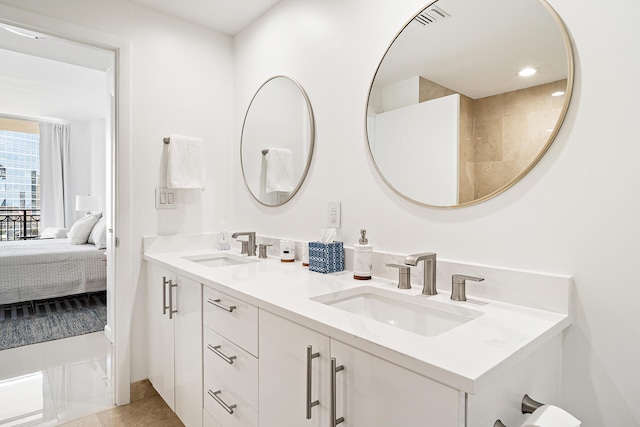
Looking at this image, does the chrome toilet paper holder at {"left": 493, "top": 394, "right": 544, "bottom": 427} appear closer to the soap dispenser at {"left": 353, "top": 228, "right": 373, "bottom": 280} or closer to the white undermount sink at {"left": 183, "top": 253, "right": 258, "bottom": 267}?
the soap dispenser at {"left": 353, "top": 228, "right": 373, "bottom": 280}

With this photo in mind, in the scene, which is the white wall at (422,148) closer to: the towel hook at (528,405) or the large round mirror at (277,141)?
the large round mirror at (277,141)

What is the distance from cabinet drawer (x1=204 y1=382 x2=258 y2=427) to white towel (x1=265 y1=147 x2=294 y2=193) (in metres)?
1.06

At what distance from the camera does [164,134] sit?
2.26 metres

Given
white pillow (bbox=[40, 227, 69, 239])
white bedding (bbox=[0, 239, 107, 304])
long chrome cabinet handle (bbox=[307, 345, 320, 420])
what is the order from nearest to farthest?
long chrome cabinet handle (bbox=[307, 345, 320, 420]), white bedding (bbox=[0, 239, 107, 304]), white pillow (bbox=[40, 227, 69, 239])

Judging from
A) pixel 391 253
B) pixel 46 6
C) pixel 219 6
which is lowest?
pixel 391 253

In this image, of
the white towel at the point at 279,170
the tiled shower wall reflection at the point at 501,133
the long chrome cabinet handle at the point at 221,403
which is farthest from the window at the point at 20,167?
the tiled shower wall reflection at the point at 501,133

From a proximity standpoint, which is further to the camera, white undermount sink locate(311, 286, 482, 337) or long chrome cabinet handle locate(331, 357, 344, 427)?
white undermount sink locate(311, 286, 482, 337)

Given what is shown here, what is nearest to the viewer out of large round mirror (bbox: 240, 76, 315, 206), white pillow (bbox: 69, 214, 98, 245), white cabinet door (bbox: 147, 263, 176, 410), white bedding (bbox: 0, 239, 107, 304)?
white cabinet door (bbox: 147, 263, 176, 410)

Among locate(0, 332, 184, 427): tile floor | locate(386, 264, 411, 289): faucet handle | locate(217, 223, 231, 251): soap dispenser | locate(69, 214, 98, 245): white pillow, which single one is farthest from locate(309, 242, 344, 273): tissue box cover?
locate(69, 214, 98, 245): white pillow

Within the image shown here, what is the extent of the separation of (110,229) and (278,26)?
1.75 meters

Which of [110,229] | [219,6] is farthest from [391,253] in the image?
[110,229]

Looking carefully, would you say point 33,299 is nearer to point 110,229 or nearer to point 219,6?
point 110,229

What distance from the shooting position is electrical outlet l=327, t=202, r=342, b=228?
1.74m

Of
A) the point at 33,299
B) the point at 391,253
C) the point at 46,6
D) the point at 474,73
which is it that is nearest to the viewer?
the point at 474,73
